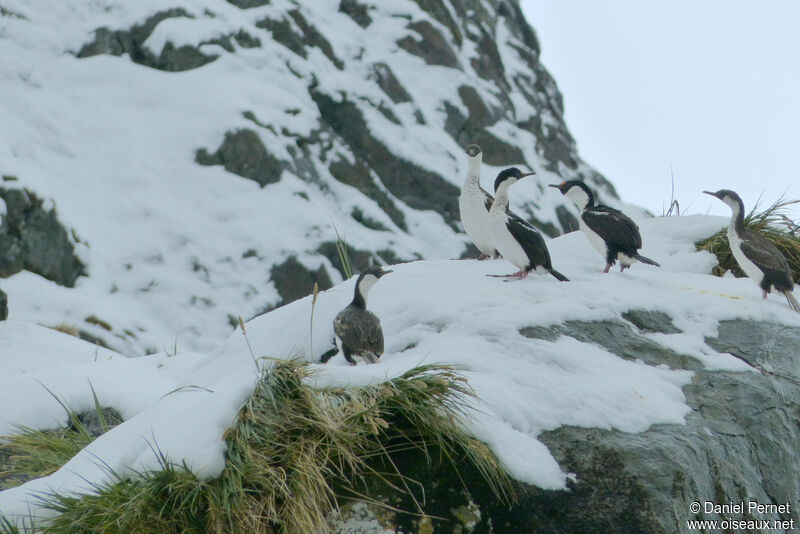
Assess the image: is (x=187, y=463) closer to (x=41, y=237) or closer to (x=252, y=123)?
(x=41, y=237)

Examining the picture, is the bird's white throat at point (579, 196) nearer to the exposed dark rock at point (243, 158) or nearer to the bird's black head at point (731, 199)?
the bird's black head at point (731, 199)

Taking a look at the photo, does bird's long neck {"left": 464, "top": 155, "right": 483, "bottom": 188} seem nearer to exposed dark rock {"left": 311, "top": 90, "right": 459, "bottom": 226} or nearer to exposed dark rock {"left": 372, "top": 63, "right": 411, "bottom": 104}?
exposed dark rock {"left": 311, "top": 90, "right": 459, "bottom": 226}

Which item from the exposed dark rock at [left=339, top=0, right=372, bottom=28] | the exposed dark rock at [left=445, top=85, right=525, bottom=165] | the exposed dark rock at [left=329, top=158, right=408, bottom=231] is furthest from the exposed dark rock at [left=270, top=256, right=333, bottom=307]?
the exposed dark rock at [left=339, top=0, right=372, bottom=28]

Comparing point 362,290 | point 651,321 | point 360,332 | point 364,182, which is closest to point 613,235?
point 651,321

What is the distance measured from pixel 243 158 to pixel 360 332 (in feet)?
32.7

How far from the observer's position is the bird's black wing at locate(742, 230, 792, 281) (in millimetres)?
6426

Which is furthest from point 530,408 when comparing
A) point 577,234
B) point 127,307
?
point 127,307

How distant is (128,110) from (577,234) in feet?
30.3

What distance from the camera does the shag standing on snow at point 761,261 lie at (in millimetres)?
6410

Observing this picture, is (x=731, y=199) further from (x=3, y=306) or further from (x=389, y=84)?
(x=389, y=84)

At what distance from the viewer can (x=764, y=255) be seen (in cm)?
654

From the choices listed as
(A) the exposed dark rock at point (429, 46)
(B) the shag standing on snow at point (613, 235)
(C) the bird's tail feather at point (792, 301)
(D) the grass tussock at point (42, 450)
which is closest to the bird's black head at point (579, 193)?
(B) the shag standing on snow at point (613, 235)

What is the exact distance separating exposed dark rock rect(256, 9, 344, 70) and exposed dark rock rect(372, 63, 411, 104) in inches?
30.1

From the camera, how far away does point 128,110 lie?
14.5 m
